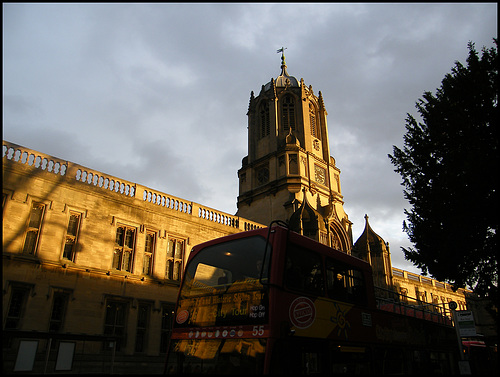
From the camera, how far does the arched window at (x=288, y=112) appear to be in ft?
120

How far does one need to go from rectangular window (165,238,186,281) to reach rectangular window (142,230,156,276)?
3.12ft

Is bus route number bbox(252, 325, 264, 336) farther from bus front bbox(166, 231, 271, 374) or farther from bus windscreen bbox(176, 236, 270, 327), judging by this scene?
bus windscreen bbox(176, 236, 270, 327)

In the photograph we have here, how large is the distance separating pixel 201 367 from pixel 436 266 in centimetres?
859

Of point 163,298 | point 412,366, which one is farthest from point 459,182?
point 163,298

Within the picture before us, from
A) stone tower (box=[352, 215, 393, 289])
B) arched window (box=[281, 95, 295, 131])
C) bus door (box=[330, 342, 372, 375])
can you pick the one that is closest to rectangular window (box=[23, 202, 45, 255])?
bus door (box=[330, 342, 372, 375])

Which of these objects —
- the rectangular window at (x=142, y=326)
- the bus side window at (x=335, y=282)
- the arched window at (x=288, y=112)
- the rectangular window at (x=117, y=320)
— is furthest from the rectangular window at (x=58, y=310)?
the arched window at (x=288, y=112)

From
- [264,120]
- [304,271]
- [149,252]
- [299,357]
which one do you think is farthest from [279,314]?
[264,120]

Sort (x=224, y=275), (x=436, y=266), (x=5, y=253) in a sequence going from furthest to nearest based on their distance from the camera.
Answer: (x=5, y=253) → (x=436, y=266) → (x=224, y=275)

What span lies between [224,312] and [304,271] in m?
2.05

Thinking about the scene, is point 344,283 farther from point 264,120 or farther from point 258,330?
point 264,120

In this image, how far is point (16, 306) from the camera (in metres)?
13.6

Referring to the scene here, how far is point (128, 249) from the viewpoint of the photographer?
17.5 metres

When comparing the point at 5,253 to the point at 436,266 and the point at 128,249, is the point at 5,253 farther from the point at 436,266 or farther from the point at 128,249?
the point at 436,266

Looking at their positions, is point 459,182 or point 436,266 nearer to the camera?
point 459,182
